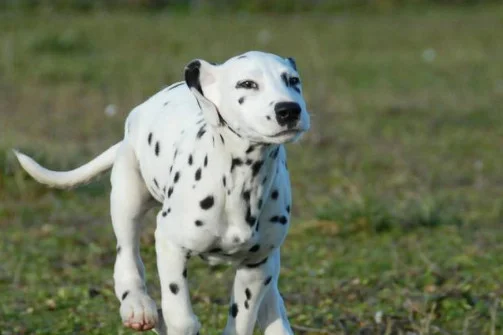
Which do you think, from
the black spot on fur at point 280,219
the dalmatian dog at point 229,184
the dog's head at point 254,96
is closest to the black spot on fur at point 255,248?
the dalmatian dog at point 229,184

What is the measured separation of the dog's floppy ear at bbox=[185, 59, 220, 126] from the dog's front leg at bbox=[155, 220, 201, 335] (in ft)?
1.92

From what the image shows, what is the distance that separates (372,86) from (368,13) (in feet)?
24.2

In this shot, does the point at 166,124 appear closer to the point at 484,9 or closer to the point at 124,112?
the point at 124,112

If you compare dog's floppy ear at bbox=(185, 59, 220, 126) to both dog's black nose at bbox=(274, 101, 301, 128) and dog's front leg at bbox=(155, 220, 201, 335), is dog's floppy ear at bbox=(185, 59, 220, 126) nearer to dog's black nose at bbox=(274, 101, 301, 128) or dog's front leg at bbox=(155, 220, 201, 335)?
dog's black nose at bbox=(274, 101, 301, 128)

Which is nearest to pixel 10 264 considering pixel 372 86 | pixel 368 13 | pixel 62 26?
pixel 372 86

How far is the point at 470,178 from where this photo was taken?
11.7 meters

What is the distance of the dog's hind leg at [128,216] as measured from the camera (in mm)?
6047

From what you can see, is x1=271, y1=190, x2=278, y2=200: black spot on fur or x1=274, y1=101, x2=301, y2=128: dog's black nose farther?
x1=271, y1=190, x2=278, y2=200: black spot on fur

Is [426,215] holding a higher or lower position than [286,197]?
lower

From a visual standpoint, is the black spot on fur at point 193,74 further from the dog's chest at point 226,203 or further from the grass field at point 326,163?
the grass field at point 326,163

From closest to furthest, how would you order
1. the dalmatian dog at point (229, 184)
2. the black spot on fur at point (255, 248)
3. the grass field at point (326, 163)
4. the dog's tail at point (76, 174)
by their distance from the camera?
the dalmatian dog at point (229, 184), the black spot on fur at point (255, 248), the dog's tail at point (76, 174), the grass field at point (326, 163)

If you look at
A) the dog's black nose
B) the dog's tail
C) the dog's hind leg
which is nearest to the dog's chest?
the dog's black nose

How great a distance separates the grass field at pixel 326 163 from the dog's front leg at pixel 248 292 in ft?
3.56

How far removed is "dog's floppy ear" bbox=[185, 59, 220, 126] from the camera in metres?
5.29
